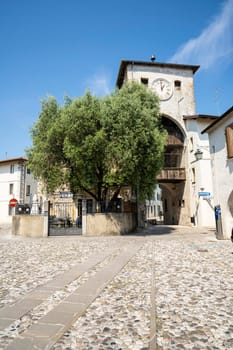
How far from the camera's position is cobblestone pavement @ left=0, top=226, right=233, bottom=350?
2717 millimetres

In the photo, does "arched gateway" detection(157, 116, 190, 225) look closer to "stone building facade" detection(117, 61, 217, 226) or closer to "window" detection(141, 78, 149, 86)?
"stone building facade" detection(117, 61, 217, 226)

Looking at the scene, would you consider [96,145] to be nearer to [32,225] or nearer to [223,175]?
[32,225]

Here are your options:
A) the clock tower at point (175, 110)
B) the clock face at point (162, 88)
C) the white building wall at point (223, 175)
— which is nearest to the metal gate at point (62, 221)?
the white building wall at point (223, 175)

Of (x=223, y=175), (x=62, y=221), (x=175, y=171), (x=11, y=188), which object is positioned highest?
(x=175, y=171)

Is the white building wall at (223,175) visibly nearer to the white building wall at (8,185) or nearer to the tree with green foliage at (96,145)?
the tree with green foliage at (96,145)

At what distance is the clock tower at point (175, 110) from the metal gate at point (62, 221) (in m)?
10.9

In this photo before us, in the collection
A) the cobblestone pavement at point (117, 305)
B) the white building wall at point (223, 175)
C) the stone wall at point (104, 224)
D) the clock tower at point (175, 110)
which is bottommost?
the cobblestone pavement at point (117, 305)

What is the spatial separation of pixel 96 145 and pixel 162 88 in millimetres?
15598

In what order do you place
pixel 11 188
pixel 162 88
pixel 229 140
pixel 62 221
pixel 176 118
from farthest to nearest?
pixel 11 188 < pixel 162 88 < pixel 176 118 < pixel 62 221 < pixel 229 140

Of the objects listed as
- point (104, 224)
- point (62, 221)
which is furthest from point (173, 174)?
point (62, 221)

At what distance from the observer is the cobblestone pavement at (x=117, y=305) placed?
2717 millimetres

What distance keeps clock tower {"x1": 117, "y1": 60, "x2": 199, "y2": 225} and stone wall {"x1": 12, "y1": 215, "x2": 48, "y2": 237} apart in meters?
13.2

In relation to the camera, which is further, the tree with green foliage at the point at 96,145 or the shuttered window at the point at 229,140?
the tree with green foliage at the point at 96,145

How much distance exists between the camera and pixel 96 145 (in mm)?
13617
